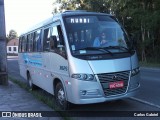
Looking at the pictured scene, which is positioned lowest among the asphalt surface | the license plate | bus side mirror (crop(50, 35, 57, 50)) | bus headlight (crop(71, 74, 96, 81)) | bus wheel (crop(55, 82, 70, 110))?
the asphalt surface

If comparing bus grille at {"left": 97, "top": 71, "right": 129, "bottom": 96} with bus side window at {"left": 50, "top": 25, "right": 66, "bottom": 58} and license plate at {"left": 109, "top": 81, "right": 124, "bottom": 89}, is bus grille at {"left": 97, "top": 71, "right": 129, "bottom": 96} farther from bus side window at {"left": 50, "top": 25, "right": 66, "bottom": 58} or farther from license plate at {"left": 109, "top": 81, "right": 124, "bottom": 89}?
bus side window at {"left": 50, "top": 25, "right": 66, "bottom": 58}

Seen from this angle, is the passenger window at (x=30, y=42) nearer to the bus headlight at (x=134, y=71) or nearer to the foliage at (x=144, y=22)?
the bus headlight at (x=134, y=71)

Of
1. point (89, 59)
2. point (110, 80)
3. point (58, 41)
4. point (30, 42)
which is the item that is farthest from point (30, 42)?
point (110, 80)

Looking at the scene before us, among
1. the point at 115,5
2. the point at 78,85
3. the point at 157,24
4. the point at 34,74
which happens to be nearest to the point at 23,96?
the point at 34,74

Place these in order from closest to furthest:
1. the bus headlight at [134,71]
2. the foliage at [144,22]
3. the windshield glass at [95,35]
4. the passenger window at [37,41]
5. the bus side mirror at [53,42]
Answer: the windshield glass at [95,35] < the bus headlight at [134,71] < the bus side mirror at [53,42] < the passenger window at [37,41] < the foliage at [144,22]

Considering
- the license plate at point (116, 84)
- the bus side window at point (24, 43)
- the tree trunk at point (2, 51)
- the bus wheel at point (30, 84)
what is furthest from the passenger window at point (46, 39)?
the tree trunk at point (2, 51)

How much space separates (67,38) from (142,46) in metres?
27.2

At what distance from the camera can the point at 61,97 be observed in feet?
30.9

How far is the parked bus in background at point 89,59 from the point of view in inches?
328

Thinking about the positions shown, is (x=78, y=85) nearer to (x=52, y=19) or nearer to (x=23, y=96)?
(x=52, y=19)

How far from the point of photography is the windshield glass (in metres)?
8.73

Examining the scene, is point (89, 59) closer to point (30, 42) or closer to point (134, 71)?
point (134, 71)

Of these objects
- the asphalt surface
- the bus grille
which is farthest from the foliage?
the bus grille

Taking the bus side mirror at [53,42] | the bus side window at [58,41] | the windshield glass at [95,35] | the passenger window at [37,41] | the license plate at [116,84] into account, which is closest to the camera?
the license plate at [116,84]
